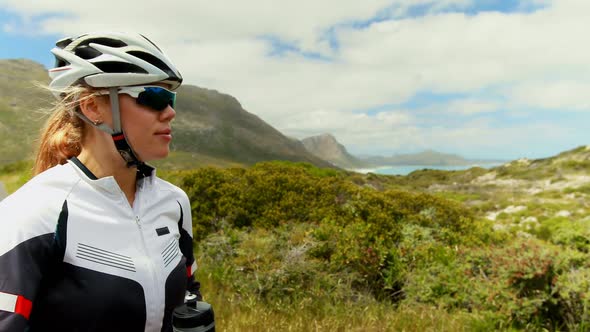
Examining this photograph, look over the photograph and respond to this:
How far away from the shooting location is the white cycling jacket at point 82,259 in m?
1.56

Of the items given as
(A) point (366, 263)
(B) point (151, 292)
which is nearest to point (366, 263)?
(A) point (366, 263)

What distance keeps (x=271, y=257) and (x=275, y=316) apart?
133 cm

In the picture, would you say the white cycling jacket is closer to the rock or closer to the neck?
the neck

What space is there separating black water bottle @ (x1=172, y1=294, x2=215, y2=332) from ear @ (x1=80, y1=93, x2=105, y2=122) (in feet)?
3.23

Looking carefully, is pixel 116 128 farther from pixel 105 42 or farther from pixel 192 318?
pixel 192 318

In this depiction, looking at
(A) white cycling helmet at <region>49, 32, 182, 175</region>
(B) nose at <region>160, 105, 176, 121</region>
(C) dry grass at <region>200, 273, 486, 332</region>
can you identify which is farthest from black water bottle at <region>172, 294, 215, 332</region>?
(C) dry grass at <region>200, 273, 486, 332</region>

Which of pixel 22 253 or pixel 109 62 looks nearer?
pixel 22 253

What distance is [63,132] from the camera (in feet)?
6.64

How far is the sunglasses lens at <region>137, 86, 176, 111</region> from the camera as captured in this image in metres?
2.02

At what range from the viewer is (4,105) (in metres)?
188

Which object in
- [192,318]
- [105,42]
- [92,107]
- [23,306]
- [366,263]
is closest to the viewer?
[23,306]

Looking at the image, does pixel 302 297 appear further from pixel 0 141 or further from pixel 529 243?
pixel 0 141

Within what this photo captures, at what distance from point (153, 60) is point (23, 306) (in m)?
1.30

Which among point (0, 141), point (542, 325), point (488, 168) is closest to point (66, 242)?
point (542, 325)
